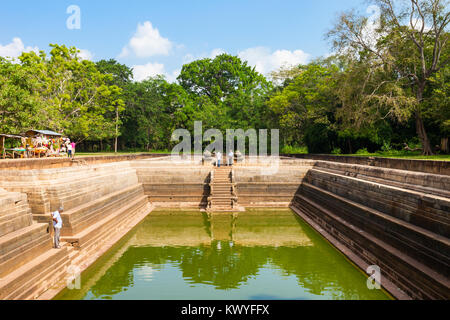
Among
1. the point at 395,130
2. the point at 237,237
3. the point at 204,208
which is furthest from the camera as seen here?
the point at 395,130

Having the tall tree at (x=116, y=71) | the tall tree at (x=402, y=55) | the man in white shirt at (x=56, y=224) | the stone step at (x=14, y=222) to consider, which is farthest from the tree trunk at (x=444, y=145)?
the tall tree at (x=116, y=71)

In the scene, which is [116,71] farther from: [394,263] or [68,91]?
[394,263]

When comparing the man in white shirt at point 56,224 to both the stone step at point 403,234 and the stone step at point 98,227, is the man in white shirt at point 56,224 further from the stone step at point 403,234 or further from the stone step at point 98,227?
the stone step at point 403,234

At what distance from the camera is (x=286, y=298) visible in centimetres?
732

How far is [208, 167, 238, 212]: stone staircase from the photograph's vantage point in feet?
56.1

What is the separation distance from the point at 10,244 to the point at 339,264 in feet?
30.1

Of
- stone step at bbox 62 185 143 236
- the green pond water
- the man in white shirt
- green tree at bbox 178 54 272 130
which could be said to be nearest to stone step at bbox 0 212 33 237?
the man in white shirt

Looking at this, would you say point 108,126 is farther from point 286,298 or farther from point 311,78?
point 286,298

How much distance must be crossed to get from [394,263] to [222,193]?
36.8 ft

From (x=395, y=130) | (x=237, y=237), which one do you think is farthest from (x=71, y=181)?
(x=395, y=130)

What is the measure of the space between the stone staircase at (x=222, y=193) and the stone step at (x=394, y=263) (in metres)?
6.08

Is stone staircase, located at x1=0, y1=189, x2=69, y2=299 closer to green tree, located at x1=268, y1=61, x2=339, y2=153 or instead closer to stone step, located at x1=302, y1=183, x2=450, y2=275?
stone step, located at x1=302, y1=183, x2=450, y2=275

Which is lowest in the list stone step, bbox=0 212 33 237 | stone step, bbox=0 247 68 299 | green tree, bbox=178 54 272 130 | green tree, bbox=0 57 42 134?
stone step, bbox=0 247 68 299

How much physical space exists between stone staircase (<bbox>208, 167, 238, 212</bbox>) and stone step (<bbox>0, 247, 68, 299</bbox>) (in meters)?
9.65
